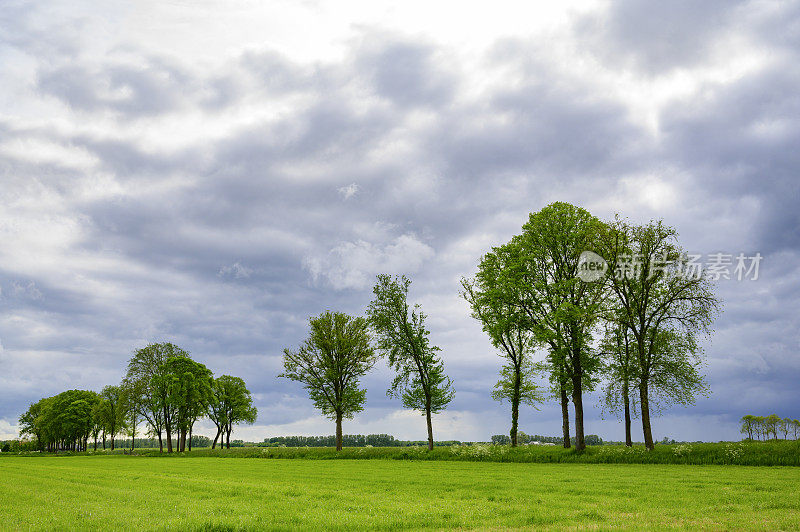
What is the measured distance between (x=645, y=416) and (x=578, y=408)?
6.05m

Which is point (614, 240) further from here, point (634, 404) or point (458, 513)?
point (458, 513)

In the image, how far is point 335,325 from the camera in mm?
78500

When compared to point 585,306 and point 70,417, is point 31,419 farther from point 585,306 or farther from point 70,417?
point 585,306

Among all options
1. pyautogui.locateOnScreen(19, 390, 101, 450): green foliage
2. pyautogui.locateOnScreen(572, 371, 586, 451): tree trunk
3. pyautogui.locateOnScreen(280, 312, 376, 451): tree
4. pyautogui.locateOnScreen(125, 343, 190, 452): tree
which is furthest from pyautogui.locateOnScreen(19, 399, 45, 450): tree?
pyautogui.locateOnScreen(572, 371, 586, 451): tree trunk

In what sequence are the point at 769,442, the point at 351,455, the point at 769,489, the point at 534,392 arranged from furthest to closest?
the point at 351,455
the point at 534,392
the point at 769,442
the point at 769,489

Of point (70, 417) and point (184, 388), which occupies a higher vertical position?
point (184, 388)

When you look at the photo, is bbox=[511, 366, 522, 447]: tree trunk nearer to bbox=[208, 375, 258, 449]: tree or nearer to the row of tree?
the row of tree

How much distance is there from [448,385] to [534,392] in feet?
38.1

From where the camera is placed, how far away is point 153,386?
320 feet

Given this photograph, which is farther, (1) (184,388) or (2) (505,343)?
(1) (184,388)

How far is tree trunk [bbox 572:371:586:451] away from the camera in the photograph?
1932 inches

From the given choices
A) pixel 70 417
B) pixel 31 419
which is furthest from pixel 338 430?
pixel 31 419

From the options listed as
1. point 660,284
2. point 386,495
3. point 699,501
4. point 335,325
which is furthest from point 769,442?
point 335,325

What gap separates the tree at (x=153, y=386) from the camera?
96562 mm
